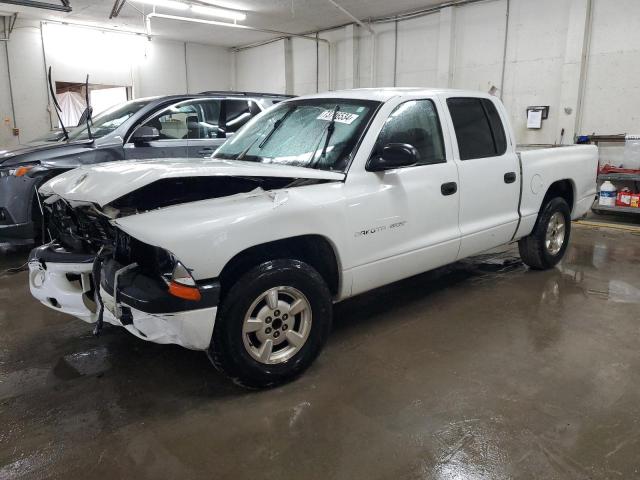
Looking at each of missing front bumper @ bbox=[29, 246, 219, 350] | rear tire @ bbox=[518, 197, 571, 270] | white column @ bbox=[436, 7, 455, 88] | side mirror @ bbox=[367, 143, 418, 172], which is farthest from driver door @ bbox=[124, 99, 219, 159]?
white column @ bbox=[436, 7, 455, 88]

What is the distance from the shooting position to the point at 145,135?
5.65 metres

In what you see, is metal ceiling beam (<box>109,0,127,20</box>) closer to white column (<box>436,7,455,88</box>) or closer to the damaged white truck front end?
white column (<box>436,7,455,88</box>)

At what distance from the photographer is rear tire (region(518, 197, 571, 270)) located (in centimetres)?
485

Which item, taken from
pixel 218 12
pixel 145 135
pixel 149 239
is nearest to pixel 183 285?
pixel 149 239

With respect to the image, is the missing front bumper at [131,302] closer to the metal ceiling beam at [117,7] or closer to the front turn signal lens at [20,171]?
the front turn signal lens at [20,171]

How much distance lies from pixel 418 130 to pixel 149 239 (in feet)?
7.01

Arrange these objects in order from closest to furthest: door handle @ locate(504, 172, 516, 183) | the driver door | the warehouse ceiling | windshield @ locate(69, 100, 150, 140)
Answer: door handle @ locate(504, 172, 516, 183), the driver door, windshield @ locate(69, 100, 150, 140), the warehouse ceiling

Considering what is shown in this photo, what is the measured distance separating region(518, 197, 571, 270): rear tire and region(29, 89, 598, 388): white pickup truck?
3.29ft

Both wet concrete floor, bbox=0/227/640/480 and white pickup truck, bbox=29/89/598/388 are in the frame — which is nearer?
wet concrete floor, bbox=0/227/640/480

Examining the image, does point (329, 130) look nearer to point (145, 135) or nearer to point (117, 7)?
point (145, 135)

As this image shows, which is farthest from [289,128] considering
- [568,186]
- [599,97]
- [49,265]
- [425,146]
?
[599,97]

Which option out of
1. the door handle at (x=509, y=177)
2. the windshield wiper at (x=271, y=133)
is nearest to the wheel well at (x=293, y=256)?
the windshield wiper at (x=271, y=133)

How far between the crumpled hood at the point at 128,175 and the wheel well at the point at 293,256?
0.39 metres

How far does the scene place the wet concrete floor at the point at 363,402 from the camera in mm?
2242
